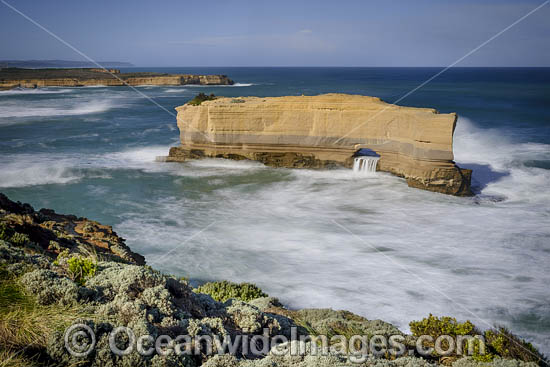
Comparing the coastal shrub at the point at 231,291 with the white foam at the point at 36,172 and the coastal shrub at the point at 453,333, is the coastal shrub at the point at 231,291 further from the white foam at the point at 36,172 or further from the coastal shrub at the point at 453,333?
the white foam at the point at 36,172

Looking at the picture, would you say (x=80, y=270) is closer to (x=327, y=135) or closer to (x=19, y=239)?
(x=19, y=239)

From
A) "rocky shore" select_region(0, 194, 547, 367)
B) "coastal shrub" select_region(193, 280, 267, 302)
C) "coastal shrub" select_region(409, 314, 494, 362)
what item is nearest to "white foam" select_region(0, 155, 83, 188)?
"coastal shrub" select_region(193, 280, 267, 302)

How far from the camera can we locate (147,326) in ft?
12.9

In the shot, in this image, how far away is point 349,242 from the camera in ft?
43.9

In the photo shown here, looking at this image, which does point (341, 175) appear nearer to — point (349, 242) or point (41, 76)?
point (349, 242)

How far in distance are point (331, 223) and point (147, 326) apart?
38.6 feet

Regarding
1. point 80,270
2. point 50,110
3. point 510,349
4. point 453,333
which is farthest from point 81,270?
point 50,110

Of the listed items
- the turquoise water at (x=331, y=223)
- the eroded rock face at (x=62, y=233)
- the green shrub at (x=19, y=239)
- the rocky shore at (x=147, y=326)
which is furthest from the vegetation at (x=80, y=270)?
the turquoise water at (x=331, y=223)

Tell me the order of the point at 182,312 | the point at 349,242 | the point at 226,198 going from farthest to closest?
the point at 226,198, the point at 349,242, the point at 182,312

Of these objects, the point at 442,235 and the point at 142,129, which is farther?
the point at 142,129

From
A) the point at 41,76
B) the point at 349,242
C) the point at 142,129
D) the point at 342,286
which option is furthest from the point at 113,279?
the point at 41,76

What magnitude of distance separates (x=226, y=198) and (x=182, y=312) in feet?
45.9

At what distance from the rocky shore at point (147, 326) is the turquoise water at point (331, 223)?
386 centimetres

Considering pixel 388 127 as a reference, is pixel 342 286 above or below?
below
